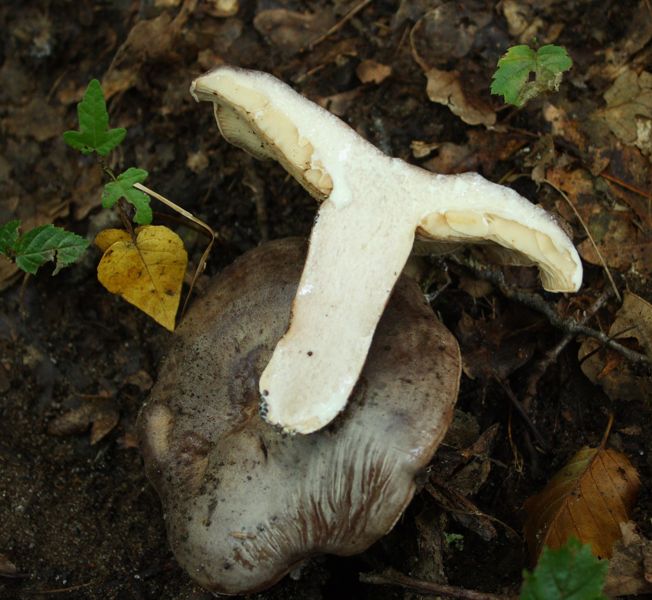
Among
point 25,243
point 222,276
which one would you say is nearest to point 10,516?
point 25,243

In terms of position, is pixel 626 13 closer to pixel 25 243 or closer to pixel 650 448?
pixel 650 448

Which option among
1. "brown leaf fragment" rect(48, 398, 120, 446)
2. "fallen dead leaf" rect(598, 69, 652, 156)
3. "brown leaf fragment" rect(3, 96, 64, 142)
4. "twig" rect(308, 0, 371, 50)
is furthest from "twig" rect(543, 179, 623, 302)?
"brown leaf fragment" rect(3, 96, 64, 142)

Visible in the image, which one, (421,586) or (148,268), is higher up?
(148,268)

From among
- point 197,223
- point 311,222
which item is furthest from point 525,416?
point 197,223

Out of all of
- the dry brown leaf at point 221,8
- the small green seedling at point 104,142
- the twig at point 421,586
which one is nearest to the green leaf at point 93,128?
the small green seedling at point 104,142

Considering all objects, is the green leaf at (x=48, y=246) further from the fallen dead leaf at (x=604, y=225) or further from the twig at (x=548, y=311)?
the fallen dead leaf at (x=604, y=225)

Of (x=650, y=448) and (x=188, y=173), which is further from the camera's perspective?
(x=188, y=173)

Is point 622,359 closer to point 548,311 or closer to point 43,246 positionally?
point 548,311
